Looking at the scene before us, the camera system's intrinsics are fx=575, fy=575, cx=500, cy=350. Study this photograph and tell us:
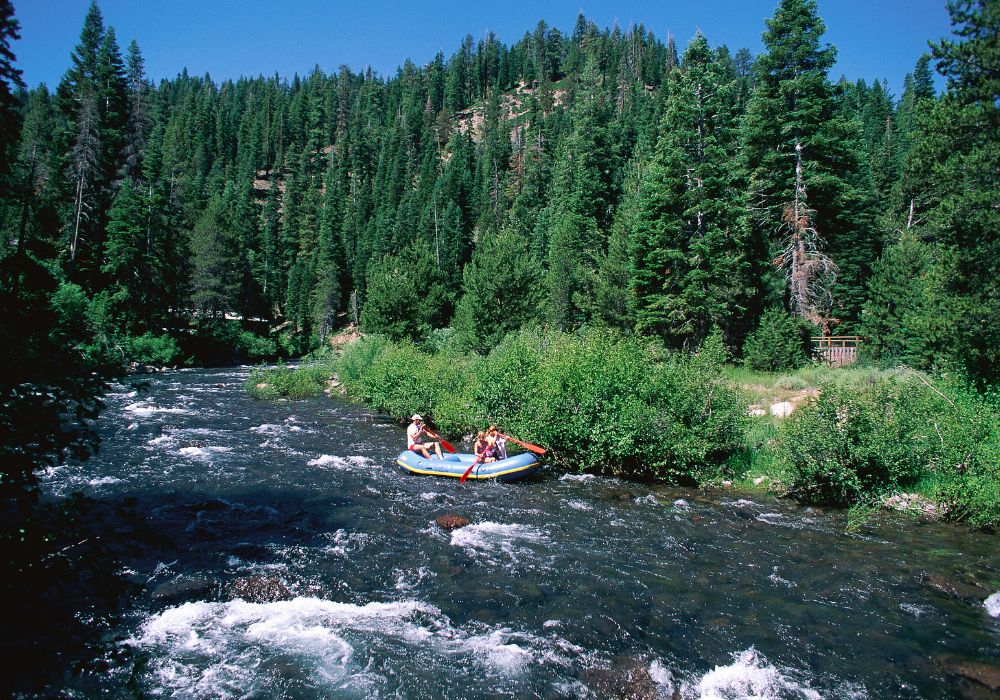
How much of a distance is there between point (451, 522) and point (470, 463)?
400 centimetres

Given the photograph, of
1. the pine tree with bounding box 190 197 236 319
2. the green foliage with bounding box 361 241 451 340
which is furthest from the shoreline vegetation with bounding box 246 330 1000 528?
the pine tree with bounding box 190 197 236 319

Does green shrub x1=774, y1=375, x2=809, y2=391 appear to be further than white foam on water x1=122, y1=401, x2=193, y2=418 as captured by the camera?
No

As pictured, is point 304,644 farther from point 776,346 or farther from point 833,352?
point 833,352

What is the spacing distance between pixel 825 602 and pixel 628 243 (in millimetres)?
24637

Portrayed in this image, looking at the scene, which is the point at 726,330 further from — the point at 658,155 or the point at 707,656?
the point at 707,656

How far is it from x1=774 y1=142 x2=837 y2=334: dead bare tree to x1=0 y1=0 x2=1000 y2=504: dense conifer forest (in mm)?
127

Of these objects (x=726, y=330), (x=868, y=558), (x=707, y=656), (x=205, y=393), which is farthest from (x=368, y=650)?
(x=205, y=393)

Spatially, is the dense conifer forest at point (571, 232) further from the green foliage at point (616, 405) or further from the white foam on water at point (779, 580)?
the white foam on water at point (779, 580)

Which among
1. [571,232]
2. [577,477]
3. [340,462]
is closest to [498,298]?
[571,232]

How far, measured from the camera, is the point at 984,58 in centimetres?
1578

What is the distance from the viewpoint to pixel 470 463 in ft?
55.7

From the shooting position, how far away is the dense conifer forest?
15.7m

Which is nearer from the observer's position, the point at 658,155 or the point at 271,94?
the point at 658,155

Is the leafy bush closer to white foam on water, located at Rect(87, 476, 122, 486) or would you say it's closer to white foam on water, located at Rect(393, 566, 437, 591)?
white foam on water, located at Rect(87, 476, 122, 486)
